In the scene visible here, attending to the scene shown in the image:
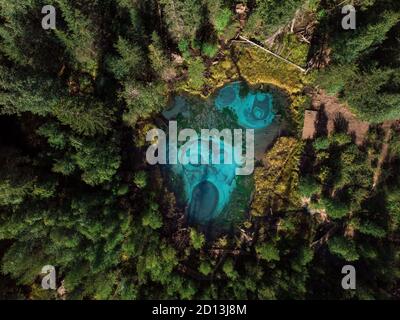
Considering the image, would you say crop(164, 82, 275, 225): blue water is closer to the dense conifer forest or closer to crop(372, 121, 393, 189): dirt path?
the dense conifer forest

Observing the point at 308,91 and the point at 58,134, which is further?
the point at 308,91

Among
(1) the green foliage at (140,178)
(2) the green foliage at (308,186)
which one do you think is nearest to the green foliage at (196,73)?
(1) the green foliage at (140,178)

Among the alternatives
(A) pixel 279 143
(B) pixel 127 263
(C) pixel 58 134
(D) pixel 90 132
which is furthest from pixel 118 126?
(A) pixel 279 143

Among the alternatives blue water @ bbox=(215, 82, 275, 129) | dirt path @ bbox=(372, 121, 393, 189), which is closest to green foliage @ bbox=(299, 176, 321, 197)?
dirt path @ bbox=(372, 121, 393, 189)

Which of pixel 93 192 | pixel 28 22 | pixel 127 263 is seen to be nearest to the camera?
pixel 28 22

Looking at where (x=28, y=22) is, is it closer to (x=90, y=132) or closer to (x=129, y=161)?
(x=90, y=132)

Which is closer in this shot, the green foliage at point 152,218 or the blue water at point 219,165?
the green foliage at point 152,218

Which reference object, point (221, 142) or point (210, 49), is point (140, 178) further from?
point (210, 49)

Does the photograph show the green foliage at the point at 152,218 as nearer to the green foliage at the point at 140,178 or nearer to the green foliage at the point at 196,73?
the green foliage at the point at 140,178
